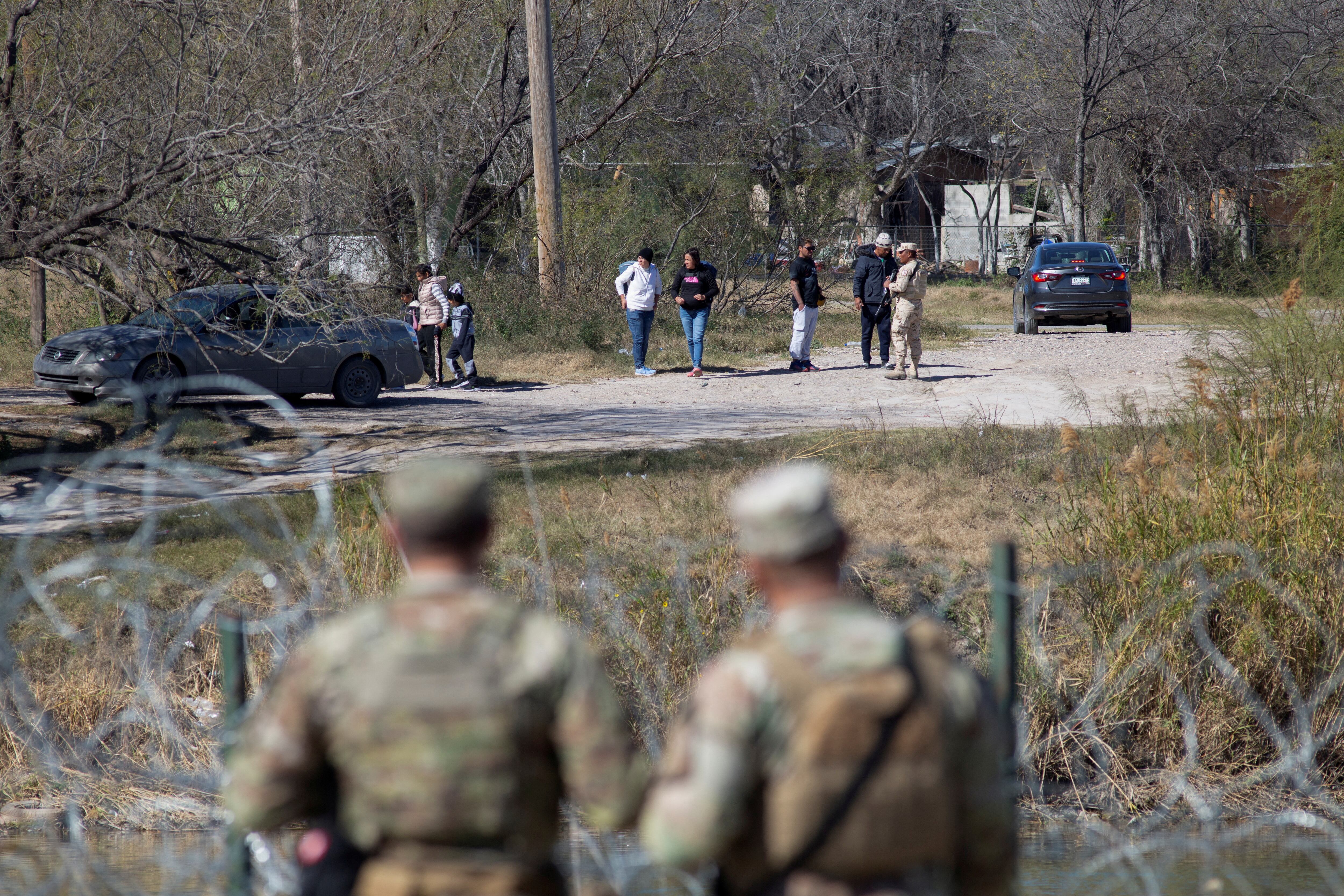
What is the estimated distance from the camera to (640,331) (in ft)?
58.2

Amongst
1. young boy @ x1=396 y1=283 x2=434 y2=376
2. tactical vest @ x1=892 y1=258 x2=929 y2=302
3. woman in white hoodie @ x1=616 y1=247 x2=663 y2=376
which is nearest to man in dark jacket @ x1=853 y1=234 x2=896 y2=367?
tactical vest @ x1=892 y1=258 x2=929 y2=302

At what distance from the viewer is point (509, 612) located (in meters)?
2.42

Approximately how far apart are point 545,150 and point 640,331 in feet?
13.4

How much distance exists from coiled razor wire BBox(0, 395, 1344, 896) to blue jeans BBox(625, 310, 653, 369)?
9506mm

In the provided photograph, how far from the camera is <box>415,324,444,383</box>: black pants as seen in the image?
58.5 feet

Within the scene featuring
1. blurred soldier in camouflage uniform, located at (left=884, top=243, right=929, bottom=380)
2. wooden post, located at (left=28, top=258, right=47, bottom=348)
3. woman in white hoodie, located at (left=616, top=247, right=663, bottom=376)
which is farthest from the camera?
wooden post, located at (left=28, top=258, right=47, bottom=348)

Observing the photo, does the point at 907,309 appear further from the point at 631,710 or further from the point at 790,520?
the point at 790,520

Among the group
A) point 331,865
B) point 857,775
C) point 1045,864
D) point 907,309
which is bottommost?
point 1045,864

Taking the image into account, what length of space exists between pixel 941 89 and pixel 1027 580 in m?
39.0

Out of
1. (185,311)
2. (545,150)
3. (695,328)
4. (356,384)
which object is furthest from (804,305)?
(185,311)

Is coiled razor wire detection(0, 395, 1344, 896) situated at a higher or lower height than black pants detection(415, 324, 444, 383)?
lower

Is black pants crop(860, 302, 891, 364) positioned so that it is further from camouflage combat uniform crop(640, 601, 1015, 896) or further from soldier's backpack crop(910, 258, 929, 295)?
camouflage combat uniform crop(640, 601, 1015, 896)

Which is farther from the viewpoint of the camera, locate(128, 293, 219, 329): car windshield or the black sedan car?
the black sedan car

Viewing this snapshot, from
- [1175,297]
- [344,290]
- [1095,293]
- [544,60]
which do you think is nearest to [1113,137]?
[1175,297]
